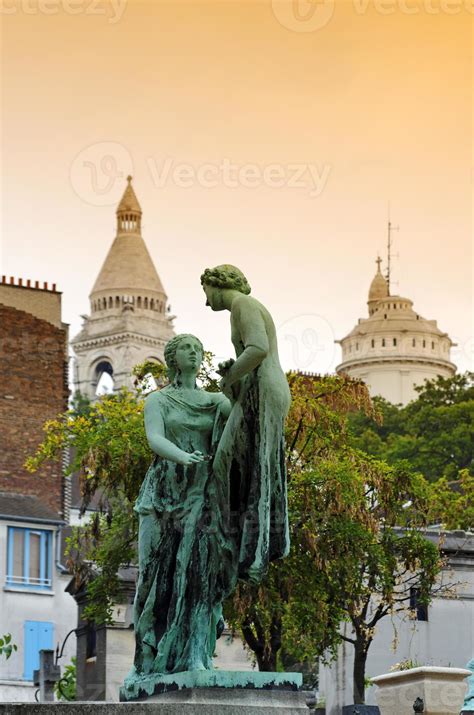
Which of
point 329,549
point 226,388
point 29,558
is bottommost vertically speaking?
point 329,549

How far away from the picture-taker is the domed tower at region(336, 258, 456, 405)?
520 feet

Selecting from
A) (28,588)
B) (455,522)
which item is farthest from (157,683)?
(28,588)

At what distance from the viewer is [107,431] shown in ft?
120

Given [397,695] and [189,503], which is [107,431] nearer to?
[397,695]

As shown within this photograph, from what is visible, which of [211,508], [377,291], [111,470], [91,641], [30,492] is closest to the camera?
[211,508]

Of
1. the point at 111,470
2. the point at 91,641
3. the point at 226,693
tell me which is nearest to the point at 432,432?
the point at 91,641

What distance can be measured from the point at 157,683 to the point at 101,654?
29.1m

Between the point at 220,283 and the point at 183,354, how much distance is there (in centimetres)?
66

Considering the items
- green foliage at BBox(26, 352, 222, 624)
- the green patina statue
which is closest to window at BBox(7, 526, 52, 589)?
green foliage at BBox(26, 352, 222, 624)

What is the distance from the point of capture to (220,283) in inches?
500

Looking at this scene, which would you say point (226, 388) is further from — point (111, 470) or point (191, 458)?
point (111, 470)

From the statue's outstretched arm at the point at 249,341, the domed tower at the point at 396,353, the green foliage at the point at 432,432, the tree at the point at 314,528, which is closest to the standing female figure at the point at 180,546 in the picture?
the statue's outstretched arm at the point at 249,341

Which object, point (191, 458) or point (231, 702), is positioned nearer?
point (231, 702)

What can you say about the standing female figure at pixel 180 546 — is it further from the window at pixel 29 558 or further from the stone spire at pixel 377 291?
the stone spire at pixel 377 291
